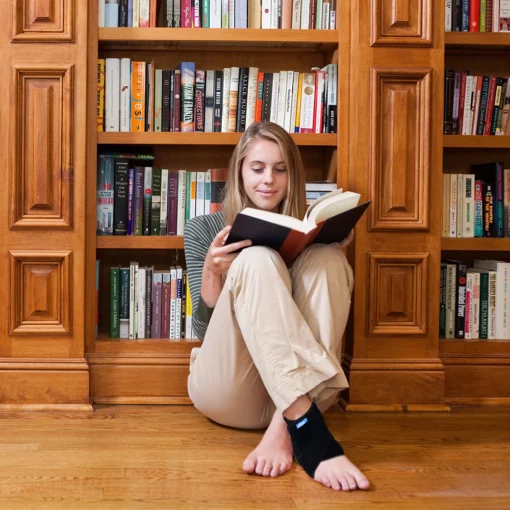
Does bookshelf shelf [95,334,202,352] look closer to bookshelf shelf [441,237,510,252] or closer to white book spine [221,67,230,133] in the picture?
white book spine [221,67,230,133]

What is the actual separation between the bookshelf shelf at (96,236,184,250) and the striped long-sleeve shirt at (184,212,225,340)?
0.19 metres

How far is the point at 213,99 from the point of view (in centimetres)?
238

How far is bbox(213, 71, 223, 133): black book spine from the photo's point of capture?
2.38m

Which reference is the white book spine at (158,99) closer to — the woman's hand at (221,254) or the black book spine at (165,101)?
the black book spine at (165,101)

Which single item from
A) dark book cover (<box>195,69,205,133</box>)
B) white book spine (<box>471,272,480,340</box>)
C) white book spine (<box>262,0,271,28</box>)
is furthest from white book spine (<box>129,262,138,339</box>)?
white book spine (<box>471,272,480,340</box>)

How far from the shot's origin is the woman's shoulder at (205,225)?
2170mm

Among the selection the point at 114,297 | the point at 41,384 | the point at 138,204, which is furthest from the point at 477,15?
the point at 41,384

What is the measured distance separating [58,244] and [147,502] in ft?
3.39

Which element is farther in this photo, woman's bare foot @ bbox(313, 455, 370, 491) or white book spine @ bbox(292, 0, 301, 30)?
white book spine @ bbox(292, 0, 301, 30)

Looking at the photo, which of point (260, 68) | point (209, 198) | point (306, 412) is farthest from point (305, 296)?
point (260, 68)

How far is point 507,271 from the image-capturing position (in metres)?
2.46

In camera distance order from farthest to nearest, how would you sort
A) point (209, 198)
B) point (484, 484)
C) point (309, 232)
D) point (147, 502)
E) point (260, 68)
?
point (260, 68) → point (209, 198) → point (309, 232) → point (484, 484) → point (147, 502)

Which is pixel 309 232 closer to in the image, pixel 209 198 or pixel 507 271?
pixel 209 198

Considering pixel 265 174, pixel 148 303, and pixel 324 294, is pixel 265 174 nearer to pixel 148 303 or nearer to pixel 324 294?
pixel 324 294
